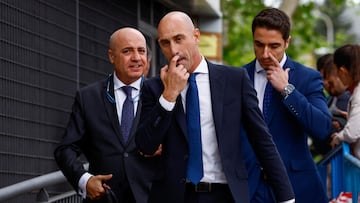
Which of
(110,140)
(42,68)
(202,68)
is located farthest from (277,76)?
(42,68)

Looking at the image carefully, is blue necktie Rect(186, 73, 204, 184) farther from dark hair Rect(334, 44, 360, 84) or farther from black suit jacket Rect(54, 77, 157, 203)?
dark hair Rect(334, 44, 360, 84)

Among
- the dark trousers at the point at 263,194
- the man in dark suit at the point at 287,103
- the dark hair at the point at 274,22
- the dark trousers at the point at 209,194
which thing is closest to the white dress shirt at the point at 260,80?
the man in dark suit at the point at 287,103

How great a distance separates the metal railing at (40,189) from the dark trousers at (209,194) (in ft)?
6.84

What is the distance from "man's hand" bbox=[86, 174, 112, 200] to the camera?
Answer: 26.1ft

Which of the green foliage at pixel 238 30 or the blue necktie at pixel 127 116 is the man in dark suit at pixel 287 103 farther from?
the green foliage at pixel 238 30

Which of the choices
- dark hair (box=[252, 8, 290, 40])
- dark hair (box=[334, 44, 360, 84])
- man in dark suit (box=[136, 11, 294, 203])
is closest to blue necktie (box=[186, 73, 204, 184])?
man in dark suit (box=[136, 11, 294, 203])

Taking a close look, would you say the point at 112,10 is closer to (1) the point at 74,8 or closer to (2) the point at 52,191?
(1) the point at 74,8

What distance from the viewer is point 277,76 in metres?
8.22

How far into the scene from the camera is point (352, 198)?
977 cm

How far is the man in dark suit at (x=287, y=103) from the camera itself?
8242 mm

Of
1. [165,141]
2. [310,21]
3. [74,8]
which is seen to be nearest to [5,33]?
[74,8]

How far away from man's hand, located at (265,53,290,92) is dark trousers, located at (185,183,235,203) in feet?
5.28

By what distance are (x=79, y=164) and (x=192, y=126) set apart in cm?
174

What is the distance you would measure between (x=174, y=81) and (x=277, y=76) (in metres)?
1.88
